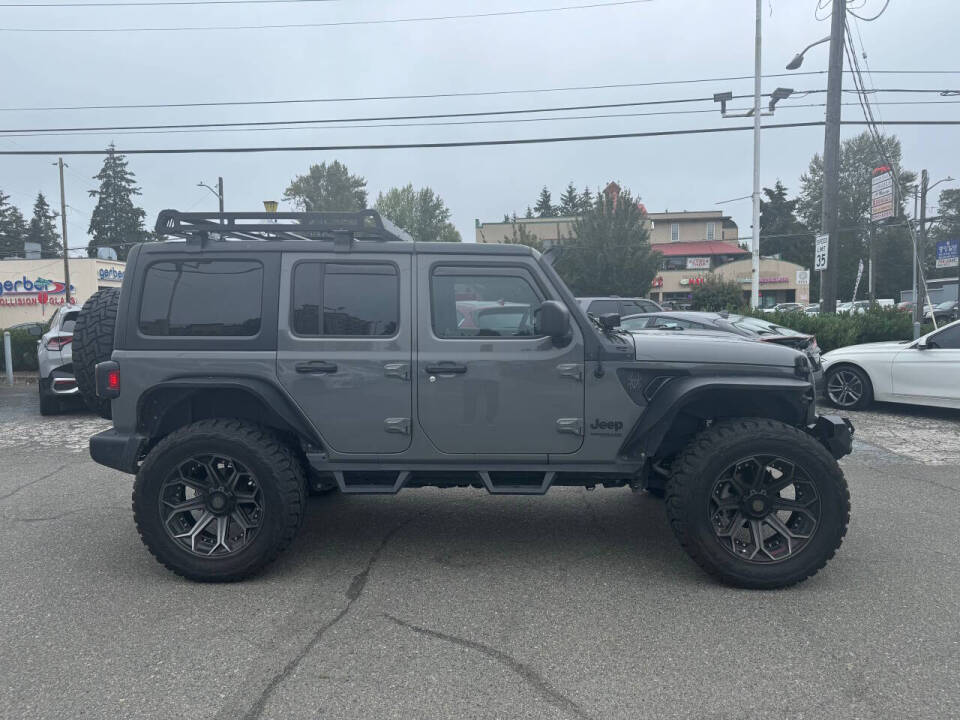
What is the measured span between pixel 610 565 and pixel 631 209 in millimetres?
37725

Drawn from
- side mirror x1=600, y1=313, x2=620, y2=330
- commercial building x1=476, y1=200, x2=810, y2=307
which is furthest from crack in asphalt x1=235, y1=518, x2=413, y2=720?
commercial building x1=476, y1=200, x2=810, y2=307

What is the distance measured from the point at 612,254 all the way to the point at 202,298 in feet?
120

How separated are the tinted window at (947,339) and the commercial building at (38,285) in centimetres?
4692

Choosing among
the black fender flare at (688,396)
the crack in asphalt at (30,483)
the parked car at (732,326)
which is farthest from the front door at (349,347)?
the parked car at (732,326)

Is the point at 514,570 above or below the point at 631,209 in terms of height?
below

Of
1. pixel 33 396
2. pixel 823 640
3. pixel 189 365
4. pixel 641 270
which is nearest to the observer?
pixel 823 640

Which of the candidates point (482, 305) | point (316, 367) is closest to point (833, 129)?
point (482, 305)

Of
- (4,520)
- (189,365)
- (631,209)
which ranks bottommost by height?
(4,520)

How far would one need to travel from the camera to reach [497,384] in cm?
425

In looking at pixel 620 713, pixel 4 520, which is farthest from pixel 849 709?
pixel 4 520

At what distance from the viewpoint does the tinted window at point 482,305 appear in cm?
432

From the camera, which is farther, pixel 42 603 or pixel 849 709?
pixel 42 603

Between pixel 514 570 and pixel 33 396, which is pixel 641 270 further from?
pixel 514 570

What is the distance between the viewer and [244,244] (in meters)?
4.39
